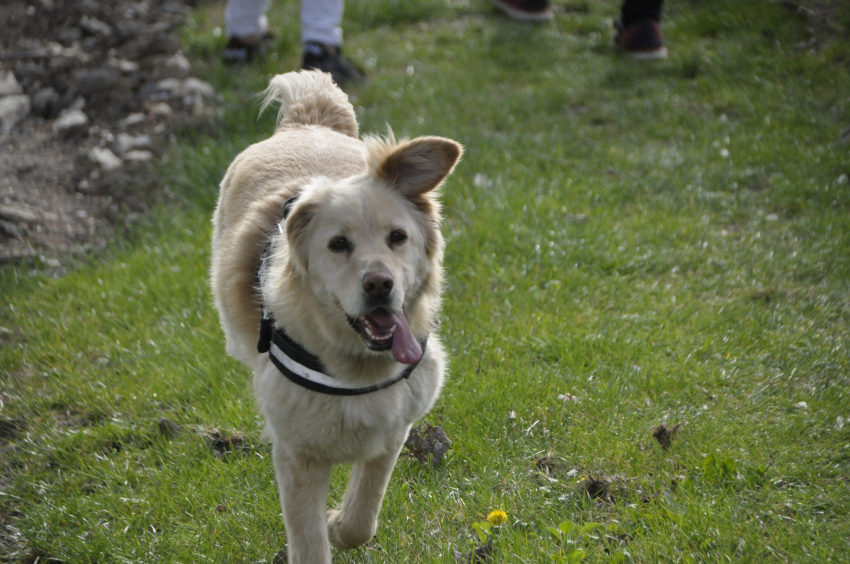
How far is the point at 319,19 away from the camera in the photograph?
6926 mm

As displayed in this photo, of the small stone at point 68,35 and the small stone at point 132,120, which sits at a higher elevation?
the small stone at point 68,35

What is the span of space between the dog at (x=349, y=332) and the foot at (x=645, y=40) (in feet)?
18.1

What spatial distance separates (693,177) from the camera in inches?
227

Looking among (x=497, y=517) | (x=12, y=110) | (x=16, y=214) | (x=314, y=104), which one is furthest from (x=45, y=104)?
(x=497, y=517)

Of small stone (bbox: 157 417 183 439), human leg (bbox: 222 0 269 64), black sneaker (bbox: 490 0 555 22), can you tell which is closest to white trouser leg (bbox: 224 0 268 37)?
human leg (bbox: 222 0 269 64)

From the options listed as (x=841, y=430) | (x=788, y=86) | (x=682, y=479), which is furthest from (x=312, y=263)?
(x=788, y=86)

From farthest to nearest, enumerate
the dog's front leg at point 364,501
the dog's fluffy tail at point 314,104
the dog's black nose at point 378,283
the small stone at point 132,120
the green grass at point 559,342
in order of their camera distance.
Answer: the small stone at point 132,120, the dog's fluffy tail at point 314,104, the green grass at point 559,342, the dog's front leg at point 364,501, the dog's black nose at point 378,283

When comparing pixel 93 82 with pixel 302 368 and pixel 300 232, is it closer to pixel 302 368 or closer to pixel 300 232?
pixel 300 232

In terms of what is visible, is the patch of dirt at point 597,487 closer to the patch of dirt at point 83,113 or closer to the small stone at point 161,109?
the patch of dirt at point 83,113

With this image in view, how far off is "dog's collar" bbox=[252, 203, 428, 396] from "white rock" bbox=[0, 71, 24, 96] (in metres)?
5.19

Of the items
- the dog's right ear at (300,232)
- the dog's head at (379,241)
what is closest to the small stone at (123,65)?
the dog's head at (379,241)

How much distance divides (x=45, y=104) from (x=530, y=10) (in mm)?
5398

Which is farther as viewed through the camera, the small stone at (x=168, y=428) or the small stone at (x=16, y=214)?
the small stone at (x=16, y=214)

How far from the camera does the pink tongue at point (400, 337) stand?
2.52m
